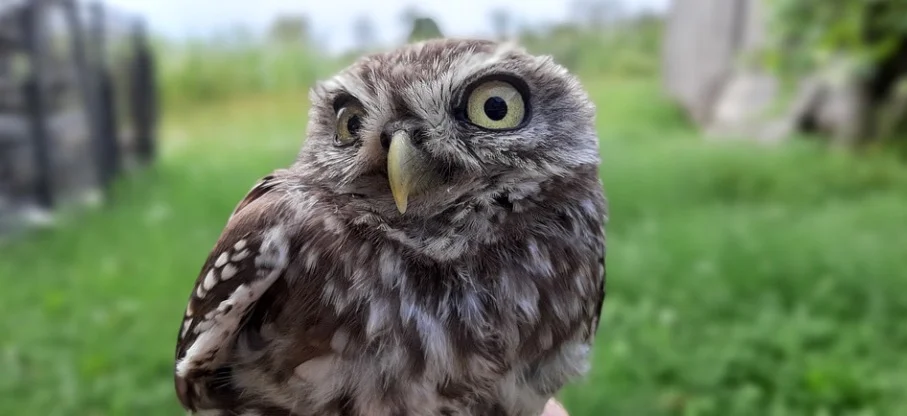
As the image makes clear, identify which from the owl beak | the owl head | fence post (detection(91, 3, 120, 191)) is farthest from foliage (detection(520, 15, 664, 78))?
the owl beak

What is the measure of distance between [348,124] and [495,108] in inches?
13.7

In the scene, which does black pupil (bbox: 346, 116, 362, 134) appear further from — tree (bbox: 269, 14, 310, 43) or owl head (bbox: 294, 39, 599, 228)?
tree (bbox: 269, 14, 310, 43)

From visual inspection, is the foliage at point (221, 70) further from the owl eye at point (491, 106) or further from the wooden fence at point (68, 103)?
the owl eye at point (491, 106)

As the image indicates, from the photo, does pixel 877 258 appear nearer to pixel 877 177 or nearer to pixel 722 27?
pixel 877 177

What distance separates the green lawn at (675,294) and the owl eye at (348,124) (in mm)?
2360

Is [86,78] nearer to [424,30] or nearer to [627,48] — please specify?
[424,30]

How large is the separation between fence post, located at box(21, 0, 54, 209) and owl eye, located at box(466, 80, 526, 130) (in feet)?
21.3

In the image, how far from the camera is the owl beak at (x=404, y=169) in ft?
4.60

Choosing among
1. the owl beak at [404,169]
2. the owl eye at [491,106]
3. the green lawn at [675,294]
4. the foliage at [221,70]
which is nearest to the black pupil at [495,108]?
the owl eye at [491,106]

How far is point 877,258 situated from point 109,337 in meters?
5.39

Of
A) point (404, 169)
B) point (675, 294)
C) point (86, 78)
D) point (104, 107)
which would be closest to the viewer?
point (404, 169)

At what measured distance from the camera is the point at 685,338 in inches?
161

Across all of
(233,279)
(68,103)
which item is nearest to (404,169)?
(233,279)

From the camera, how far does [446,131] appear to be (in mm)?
1483
